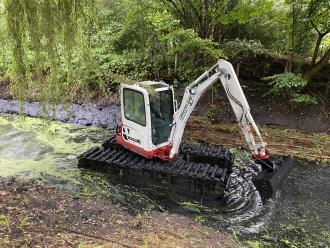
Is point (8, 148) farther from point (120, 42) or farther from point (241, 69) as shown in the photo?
point (241, 69)

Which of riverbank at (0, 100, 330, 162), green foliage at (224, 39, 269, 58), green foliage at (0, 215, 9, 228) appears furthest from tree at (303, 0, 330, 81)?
green foliage at (0, 215, 9, 228)

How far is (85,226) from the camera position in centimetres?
587

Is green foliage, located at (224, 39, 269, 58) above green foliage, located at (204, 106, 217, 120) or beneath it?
above

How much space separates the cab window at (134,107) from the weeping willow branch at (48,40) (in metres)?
1.86

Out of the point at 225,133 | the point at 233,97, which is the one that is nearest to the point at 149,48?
the point at 225,133

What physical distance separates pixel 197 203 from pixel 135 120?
7.37ft

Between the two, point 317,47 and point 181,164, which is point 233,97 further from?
point 317,47

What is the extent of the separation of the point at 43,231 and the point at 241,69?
32.1ft

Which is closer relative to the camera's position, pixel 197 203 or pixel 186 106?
pixel 197 203

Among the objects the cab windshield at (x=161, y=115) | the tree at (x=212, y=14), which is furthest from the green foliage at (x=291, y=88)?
the cab windshield at (x=161, y=115)

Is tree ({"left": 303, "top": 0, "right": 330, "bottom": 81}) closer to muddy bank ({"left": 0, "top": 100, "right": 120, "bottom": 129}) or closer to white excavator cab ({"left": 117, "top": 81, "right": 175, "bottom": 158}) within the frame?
white excavator cab ({"left": 117, "top": 81, "right": 175, "bottom": 158})

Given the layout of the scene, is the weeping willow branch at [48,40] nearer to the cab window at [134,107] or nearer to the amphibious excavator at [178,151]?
the cab window at [134,107]

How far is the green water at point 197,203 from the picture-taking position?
6199mm

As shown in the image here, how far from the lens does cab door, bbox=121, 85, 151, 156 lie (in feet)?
25.0
